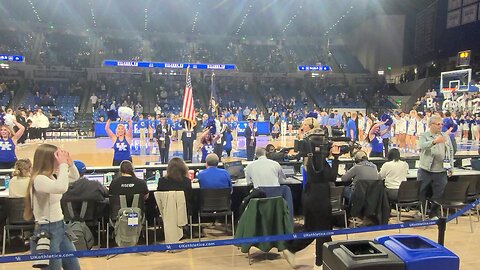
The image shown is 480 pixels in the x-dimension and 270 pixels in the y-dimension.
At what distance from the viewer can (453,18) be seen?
2575 centimetres

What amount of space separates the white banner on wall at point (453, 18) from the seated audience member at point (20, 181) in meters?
26.6

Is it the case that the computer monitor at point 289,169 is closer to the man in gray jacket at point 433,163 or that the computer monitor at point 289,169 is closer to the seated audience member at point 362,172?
the seated audience member at point 362,172

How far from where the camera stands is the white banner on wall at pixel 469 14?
23.5m

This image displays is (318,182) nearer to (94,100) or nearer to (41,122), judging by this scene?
(41,122)

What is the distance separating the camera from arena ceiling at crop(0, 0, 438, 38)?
1054 inches

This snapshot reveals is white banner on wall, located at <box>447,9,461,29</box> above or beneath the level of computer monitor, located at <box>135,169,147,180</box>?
above

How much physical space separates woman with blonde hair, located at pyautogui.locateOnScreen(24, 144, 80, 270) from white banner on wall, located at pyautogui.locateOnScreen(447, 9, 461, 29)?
89.5 feet

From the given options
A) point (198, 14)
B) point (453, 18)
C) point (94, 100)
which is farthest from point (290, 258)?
point (198, 14)

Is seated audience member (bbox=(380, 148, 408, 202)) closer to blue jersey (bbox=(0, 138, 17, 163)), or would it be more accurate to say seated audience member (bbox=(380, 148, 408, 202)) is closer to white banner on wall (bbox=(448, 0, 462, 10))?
blue jersey (bbox=(0, 138, 17, 163))

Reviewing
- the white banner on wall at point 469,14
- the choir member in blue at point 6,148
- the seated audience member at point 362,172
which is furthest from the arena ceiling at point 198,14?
the seated audience member at point 362,172

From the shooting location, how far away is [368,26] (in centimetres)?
3328

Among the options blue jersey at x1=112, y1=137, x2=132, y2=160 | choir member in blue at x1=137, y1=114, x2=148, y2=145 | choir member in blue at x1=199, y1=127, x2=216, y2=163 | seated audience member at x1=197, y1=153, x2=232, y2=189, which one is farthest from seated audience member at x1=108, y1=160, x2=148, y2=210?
choir member in blue at x1=137, y1=114, x2=148, y2=145

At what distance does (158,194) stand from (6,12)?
29160 millimetres

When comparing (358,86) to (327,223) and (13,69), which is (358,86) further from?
(327,223)
